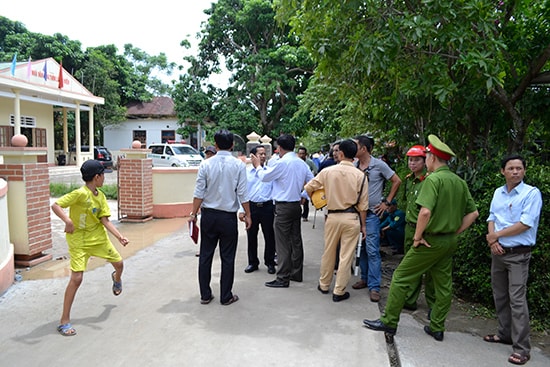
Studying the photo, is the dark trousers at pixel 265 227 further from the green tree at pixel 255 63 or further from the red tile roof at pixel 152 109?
the red tile roof at pixel 152 109

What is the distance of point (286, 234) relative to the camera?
4938 mm

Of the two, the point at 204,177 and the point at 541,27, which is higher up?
the point at 541,27

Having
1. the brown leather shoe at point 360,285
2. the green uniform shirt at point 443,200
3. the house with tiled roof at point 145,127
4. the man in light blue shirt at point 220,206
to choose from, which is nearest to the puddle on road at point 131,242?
the man in light blue shirt at point 220,206

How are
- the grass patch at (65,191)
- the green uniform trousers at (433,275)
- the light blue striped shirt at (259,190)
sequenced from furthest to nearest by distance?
the grass patch at (65,191) < the light blue striped shirt at (259,190) < the green uniform trousers at (433,275)

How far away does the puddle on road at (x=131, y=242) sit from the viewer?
5.20 m

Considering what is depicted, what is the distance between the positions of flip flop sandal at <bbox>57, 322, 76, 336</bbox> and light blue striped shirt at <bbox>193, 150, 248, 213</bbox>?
159cm

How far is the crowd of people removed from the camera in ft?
11.1

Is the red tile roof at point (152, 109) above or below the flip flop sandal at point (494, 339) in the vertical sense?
above

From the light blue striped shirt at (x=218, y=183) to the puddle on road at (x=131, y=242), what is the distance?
7.52 feet

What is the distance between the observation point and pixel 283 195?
488 cm

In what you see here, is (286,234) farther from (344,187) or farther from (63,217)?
(63,217)

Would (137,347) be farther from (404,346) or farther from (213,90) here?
(213,90)

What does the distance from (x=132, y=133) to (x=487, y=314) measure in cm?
3268

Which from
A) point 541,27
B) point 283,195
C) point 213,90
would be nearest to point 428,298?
point 283,195
